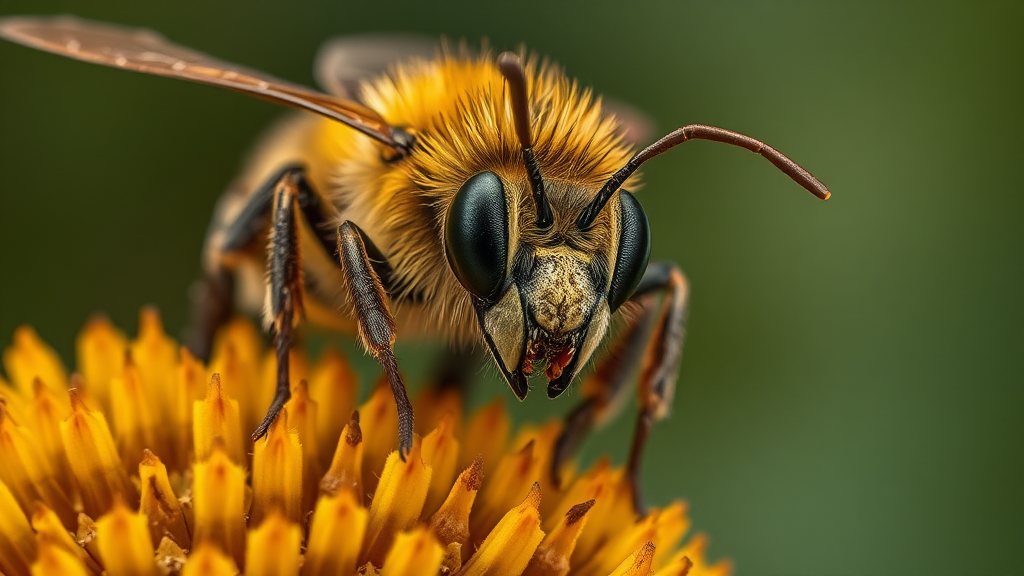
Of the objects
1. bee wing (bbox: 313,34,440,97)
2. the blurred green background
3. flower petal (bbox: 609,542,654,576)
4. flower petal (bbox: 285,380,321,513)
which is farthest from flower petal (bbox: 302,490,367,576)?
the blurred green background

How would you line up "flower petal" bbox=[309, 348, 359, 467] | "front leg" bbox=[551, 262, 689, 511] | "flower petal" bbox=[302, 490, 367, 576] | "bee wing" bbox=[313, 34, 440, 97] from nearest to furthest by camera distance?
"flower petal" bbox=[302, 490, 367, 576]
"flower petal" bbox=[309, 348, 359, 467]
"front leg" bbox=[551, 262, 689, 511]
"bee wing" bbox=[313, 34, 440, 97]

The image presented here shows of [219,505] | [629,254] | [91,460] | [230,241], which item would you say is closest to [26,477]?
[91,460]

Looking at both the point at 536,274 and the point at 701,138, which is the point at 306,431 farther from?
the point at 701,138

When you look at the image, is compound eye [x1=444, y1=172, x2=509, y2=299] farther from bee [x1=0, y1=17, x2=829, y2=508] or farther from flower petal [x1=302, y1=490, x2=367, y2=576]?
flower petal [x1=302, y1=490, x2=367, y2=576]

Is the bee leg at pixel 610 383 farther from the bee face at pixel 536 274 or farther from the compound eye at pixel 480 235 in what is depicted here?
the compound eye at pixel 480 235

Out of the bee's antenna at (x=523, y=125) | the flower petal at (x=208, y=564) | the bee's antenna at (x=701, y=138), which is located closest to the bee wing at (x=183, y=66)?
the bee's antenna at (x=523, y=125)
